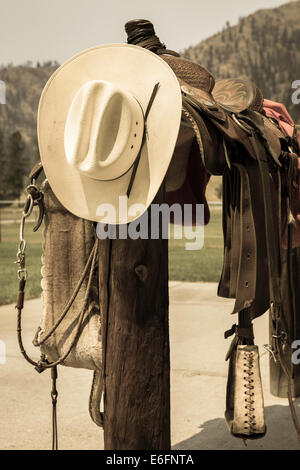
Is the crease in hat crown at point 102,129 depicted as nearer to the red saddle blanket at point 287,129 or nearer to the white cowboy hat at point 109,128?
the white cowboy hat at point 109,128

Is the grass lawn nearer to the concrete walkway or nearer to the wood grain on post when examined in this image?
the concrete walkway

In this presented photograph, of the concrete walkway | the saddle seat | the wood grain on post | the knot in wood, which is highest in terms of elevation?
the saddle seat

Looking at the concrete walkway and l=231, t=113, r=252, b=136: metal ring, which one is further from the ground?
l=231, t=113, r=252, b=136: metal ring

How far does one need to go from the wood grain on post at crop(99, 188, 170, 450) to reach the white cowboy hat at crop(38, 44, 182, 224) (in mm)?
155

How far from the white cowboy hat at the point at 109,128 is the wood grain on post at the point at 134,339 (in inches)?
6.1

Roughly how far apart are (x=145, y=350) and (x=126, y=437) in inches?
12.5

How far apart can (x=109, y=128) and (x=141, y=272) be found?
51 cm

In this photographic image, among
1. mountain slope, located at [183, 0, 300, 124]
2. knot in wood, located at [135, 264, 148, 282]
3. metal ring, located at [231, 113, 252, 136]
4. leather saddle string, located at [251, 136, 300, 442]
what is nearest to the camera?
knot in wood, located at [135, 264, 148, 282]

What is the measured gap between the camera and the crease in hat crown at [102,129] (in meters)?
1.87

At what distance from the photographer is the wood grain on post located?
209 cm

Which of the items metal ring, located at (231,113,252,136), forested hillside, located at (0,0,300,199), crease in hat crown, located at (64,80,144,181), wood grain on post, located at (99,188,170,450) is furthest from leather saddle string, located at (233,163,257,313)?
forested hillside, located at (0,0,300,199)

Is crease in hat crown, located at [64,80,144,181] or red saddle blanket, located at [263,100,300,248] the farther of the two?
red saddle blanket, located at [263,100,300,248]

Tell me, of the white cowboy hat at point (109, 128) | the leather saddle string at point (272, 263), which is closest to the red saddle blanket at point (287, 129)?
the leather saddle string at point (272, 263)

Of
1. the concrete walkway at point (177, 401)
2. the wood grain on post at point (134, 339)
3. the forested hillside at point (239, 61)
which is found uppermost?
the forested hillside at point (239, 61)
